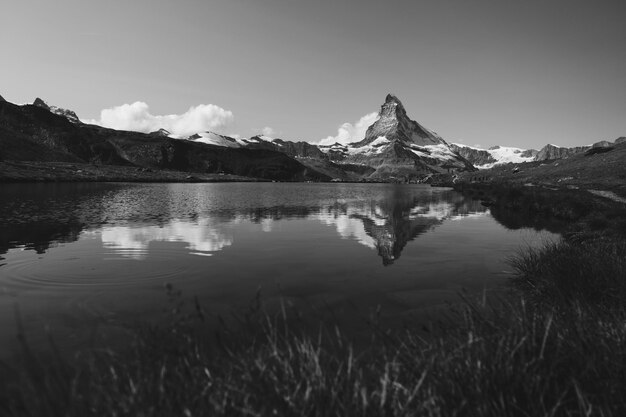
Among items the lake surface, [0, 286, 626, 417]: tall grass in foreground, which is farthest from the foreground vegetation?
the lake surface

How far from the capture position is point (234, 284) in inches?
558

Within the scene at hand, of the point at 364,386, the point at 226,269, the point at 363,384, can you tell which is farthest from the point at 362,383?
the point at 226,269

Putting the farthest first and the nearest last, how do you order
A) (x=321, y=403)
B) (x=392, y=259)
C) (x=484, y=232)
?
(x=484, y=232) < (x=392, y=259) < (x=321, y=403)

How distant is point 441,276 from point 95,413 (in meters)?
14.4

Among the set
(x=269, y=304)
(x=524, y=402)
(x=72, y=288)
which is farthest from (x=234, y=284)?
(x=524, y=402)

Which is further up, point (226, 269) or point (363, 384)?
point (363, 384)

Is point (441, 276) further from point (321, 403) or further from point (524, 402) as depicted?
point (321, 403)

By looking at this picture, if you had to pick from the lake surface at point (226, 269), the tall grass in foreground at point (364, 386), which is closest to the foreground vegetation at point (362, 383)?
the tall grass in foreground at point (364, 386)

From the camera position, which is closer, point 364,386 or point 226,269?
point 364,386

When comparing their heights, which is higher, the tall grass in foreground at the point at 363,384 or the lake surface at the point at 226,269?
the tall grass in foreground at the point at 363,384

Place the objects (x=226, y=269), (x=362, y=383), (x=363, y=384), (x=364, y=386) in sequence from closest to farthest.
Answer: (x=364, y=386) → (x=363, y=384) → (x=362, y=383) → (x=226, y=269)

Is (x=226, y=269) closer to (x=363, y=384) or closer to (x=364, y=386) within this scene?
(x=363, y=384)

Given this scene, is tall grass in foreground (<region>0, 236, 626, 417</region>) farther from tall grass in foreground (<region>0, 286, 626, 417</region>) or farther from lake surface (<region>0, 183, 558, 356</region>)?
lake surface (<region>0, 183, 558, 356</region>)

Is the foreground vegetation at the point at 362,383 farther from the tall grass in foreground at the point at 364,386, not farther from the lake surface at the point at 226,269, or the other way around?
the lake surface at the point at 226,269
